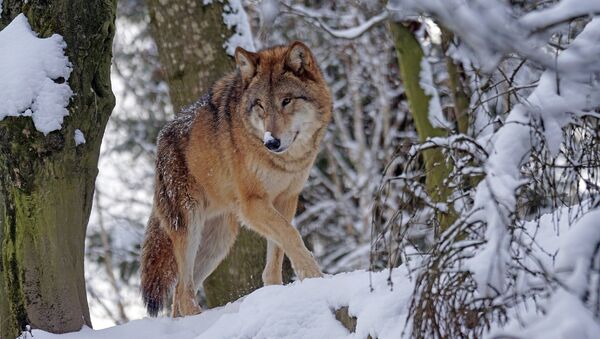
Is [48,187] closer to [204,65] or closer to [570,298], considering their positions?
[204,65]

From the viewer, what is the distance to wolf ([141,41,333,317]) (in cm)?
700

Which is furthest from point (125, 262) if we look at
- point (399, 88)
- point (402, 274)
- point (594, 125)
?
point (594, 125)

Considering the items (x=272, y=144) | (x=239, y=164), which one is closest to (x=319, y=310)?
(x=272, y=144)

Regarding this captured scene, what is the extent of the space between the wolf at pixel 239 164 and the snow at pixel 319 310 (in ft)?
4.28

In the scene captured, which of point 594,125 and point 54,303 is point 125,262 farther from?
point 594,125

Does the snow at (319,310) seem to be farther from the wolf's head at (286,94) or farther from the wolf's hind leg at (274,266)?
the wolf's head at (286,94)

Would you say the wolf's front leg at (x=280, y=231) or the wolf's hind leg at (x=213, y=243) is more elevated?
the wolf's hind leg at (x=213, y=243)

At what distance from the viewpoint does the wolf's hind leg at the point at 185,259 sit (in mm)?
7258

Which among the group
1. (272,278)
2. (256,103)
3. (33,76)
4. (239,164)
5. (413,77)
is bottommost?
(272,278)

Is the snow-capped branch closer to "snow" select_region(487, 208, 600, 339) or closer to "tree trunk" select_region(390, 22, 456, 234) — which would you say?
"tree trunk" select_region(390, 22, 456, 234)

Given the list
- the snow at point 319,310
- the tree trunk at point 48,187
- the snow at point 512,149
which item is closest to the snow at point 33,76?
the tree trunk at point 48,187

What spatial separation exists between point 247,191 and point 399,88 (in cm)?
1203

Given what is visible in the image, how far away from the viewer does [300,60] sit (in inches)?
285

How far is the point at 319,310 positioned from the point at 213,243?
273cm
